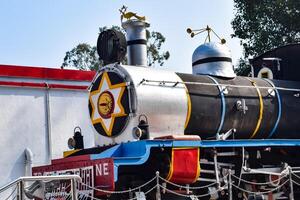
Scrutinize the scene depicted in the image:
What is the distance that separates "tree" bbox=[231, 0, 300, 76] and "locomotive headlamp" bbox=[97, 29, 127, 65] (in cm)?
1673

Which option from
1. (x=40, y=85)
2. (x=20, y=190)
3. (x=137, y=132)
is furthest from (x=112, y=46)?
(x=40, y=85)

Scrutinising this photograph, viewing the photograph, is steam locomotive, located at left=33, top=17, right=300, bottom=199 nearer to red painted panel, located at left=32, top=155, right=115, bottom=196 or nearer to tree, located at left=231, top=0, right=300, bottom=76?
red painted panel, located at left=32, top=155, right=115, bottom=196

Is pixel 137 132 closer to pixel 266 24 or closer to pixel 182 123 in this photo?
pixel 182 123

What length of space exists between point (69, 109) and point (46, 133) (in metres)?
0.82

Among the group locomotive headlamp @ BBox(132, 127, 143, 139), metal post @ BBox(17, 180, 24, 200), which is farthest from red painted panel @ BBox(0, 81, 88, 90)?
metal post @ BBox(17, 180, 24, 200)

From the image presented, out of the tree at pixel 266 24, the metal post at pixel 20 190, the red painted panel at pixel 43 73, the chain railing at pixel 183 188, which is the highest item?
the tree at pixel 266 24

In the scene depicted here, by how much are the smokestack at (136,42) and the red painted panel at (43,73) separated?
490 cm

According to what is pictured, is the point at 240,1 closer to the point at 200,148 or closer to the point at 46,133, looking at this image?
the point at 46,133

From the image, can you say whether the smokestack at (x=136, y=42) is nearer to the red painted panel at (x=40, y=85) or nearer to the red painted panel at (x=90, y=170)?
the red painted panel at (x=90, y=170)

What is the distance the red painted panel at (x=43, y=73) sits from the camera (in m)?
13.1

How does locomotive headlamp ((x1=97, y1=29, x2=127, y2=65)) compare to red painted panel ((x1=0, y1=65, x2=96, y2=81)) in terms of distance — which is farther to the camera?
red painted panel ((x1=0, y1=65, x2=96, y2=81))

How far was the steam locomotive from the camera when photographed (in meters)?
7.93

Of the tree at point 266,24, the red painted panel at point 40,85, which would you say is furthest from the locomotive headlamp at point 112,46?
the tree at point 266,24

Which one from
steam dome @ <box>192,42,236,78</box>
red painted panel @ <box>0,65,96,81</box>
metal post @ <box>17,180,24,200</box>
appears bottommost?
metal post @ <box>17,180,24,200</box>
